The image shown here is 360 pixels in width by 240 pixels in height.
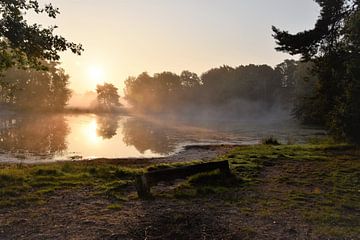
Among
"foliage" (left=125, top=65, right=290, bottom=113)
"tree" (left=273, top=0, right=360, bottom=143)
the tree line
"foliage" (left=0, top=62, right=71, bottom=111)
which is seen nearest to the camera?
"tree" (left=273, top=0, right=360, bottom=143)

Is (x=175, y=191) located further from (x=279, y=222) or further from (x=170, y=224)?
(x=279, y=222)

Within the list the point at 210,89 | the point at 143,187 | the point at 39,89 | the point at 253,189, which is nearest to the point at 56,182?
the point at 143,187

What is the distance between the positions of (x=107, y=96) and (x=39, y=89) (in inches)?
1760

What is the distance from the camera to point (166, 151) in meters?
26.8

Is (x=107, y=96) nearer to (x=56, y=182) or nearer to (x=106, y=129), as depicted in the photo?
(x=106, y=129)

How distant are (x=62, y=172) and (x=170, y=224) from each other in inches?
278

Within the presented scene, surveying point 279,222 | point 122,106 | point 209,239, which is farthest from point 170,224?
point 122,106

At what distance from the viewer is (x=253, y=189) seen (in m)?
11.0

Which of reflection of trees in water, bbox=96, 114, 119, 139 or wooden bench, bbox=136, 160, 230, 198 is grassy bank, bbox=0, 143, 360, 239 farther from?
reflection of trees in water, bbox=96, 114, 119, 139

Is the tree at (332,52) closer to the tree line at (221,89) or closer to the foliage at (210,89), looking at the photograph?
the tree line at (221,89)

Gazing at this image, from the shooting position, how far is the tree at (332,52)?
19203mm

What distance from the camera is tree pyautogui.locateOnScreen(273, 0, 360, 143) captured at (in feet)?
63.0

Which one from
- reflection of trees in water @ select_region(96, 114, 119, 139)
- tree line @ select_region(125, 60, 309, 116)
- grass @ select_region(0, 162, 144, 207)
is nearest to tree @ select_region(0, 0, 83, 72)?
grass @ select_region(0, 162, 144, 207)

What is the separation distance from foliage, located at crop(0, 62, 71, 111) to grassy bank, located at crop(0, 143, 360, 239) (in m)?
84.2
